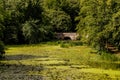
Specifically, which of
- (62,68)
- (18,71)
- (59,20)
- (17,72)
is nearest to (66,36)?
(59,20)

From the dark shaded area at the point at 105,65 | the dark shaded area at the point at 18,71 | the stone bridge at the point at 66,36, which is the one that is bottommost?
the stone bridge at the point at 66,36

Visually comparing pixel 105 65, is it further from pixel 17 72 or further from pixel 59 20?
pixel 59 20

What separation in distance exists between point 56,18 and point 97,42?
4025 centimetres

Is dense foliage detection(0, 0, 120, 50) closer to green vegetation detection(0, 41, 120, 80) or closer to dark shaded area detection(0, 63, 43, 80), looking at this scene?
green vegetation detection(0, 41, 120, 80)

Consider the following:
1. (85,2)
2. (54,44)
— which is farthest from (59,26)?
(85,2)

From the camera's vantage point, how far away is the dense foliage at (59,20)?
5128 centimetres

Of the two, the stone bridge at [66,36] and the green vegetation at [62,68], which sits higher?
the green vegetation at [62,68]

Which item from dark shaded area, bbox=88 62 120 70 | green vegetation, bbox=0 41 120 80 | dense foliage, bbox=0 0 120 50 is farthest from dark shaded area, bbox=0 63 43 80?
dense foliage, bbox=0 0 120 50

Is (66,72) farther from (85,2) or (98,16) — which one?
(85,2)

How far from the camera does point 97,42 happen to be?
5188cm

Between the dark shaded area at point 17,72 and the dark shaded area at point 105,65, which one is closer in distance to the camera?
the dark shaded area at point 17,72

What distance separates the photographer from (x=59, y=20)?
90312mm

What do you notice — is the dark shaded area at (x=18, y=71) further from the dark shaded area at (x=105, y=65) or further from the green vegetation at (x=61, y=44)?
the dark shaded area at (x=105, y=65)

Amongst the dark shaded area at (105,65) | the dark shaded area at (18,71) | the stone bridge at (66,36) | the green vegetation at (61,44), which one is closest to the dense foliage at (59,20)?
the green vegetation at (61,44)
